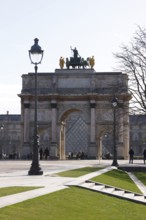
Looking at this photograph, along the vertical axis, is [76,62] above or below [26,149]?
above

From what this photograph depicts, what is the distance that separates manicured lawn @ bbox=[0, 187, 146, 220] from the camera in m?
12.3

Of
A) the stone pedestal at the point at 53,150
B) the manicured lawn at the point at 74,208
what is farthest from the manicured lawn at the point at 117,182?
the stone pedestal at the point at 53,150

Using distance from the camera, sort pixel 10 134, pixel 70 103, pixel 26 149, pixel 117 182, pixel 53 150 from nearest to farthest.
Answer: pixel 117 182 → pixel 53 150 → pixel 26 149 → pixel 70 103 → pixel 10 134

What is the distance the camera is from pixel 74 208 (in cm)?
1403

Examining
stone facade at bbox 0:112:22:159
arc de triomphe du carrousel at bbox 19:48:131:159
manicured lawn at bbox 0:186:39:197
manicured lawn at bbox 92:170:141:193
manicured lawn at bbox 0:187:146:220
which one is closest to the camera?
manicured lawn at bbox 0:187:146:220

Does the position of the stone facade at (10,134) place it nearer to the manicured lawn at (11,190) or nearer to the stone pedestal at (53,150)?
the stone pedestal at (53,150)

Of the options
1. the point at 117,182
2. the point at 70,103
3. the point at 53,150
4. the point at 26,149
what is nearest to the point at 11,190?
the point at 117,182

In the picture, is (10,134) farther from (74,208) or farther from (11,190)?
(74,208)

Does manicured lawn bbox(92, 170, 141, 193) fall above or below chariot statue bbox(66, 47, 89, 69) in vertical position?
below

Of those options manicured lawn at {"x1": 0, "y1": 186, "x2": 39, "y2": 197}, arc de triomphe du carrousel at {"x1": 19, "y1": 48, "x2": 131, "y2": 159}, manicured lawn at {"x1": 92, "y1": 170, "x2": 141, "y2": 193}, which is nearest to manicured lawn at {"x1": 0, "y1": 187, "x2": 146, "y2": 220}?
manicured lawn at {"x1": 0, "y1": 186, "x2": 39, "y2": 197}

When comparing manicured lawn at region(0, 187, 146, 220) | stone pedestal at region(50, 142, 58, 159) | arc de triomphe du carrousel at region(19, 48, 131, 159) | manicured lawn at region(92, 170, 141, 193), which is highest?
arc de triomphe du carrousel at region(19, 48, 131, 159)

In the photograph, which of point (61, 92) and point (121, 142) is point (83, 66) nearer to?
point (61, 92)

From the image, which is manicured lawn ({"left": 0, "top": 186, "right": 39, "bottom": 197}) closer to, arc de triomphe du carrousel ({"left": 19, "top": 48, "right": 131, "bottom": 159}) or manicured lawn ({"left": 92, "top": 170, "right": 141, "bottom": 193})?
manicured lawn ({"left": 92, "top": 170, "right": 141, "bottom": 193})

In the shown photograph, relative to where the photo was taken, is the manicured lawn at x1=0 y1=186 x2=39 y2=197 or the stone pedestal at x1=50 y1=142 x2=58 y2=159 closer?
the manicured lawn at x1=0 y1=186 x2=39 y2=197
